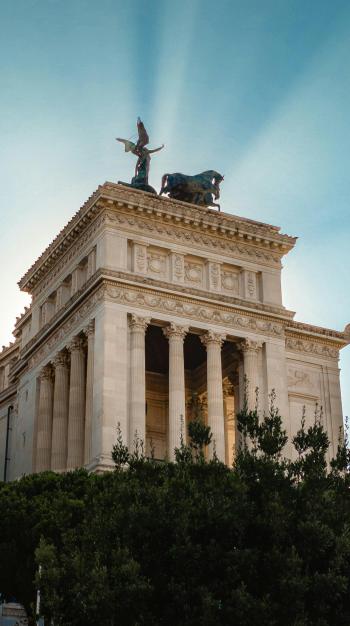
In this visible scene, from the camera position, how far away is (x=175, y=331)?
52906 millimetres

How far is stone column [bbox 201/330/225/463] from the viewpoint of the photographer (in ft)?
170

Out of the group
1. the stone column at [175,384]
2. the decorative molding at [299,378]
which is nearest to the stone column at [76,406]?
the stone column at [175,384]

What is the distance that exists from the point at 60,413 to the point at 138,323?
7022 mm

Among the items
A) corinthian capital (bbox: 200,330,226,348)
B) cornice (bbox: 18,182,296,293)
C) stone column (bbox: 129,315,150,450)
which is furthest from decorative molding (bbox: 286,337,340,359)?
stone column (bbox: 129,315,150,450)

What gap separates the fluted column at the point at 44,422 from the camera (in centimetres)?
5525

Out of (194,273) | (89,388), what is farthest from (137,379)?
(194,273)

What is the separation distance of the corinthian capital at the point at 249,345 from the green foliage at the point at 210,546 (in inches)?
796

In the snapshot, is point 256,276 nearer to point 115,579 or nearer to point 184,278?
point 184,278

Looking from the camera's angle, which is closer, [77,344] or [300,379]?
[77,344]

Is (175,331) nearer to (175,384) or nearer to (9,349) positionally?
(175,384)

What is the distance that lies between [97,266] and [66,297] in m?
5.17

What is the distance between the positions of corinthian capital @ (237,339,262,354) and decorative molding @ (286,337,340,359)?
318 centimetres

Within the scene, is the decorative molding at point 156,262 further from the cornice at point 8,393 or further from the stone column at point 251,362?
the cornice at point 8,393

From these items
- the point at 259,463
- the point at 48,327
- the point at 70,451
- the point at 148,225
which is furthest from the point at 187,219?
the point at 259,463
